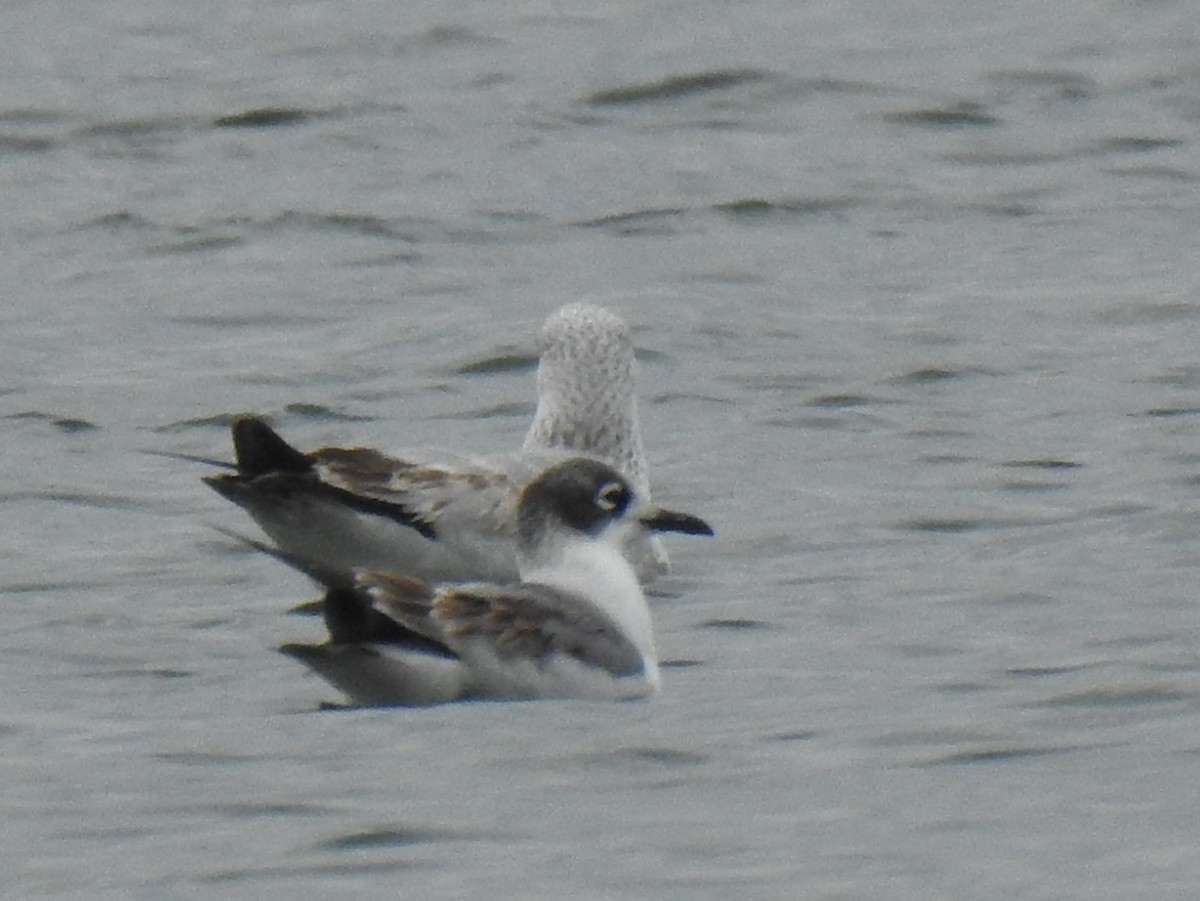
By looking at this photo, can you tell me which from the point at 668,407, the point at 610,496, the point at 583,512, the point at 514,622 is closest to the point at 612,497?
the point at 610,496

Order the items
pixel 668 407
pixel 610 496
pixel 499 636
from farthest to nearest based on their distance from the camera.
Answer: pixel 668 407 < pixel 610 496 < pixel 499 636

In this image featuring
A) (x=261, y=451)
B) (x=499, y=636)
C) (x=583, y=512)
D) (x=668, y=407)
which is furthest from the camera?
(x=668, y=407)

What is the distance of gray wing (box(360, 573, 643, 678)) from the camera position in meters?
11.7

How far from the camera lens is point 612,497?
1280cm

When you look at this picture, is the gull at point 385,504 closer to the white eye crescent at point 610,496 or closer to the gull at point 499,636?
the white eye crescent at point 610,496

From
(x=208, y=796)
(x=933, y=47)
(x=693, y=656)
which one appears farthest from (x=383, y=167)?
(x=208, y=796)

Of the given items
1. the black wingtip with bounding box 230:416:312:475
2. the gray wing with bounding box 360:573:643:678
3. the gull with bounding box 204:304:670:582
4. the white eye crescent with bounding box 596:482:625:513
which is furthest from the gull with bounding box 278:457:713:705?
the black wingtip with bounding box 230:416:312:475

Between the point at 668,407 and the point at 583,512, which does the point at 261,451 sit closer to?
the point at 583,512

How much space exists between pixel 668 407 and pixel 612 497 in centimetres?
529

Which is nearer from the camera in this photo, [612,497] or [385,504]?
[612,497]

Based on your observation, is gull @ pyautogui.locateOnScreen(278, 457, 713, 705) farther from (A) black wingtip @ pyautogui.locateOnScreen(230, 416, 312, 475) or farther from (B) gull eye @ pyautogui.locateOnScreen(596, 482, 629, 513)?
(A) black wingtip @ pyautogui.locateOnScreen(230, 416, 312, 475)

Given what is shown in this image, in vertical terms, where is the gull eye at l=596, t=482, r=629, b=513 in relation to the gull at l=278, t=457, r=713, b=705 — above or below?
above

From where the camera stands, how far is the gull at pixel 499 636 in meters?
11.7

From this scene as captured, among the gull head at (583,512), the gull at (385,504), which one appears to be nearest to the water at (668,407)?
the gull at (385,504)
